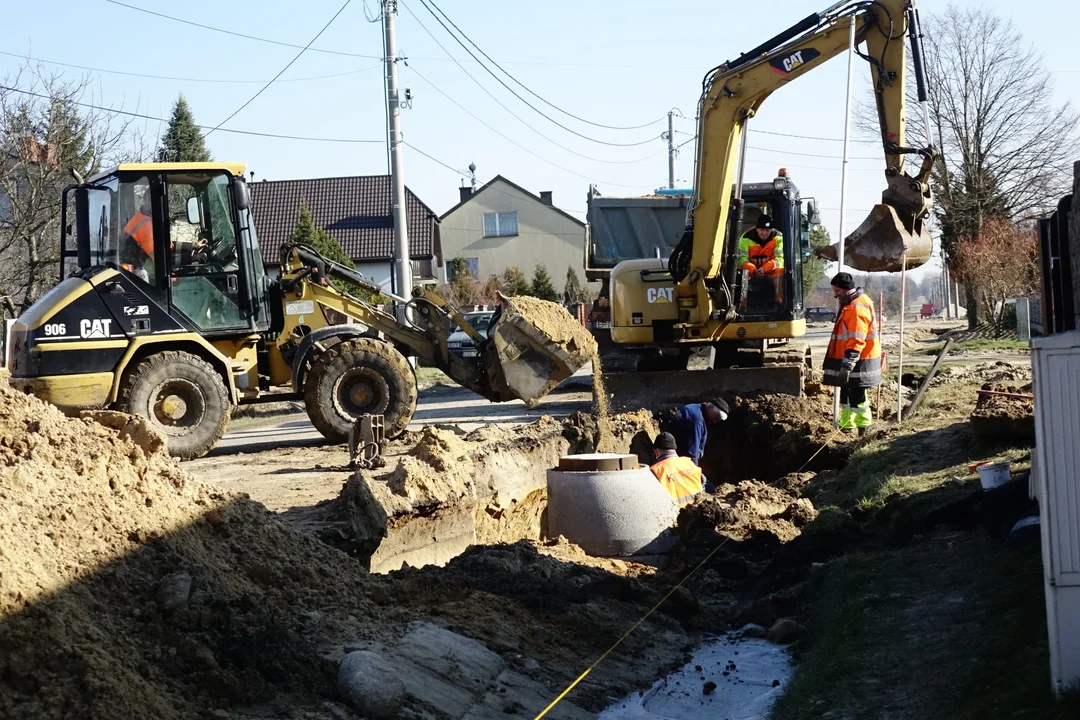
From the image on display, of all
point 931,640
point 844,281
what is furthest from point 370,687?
point 844,281

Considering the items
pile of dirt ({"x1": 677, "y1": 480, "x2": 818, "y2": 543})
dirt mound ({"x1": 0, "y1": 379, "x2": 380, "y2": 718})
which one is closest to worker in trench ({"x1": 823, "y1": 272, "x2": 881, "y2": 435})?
pile of dirt ({"x1": 677, "y1": 480, "x2": 818, "y2": 543})

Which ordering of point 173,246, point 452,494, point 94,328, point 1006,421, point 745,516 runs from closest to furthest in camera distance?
point 452,494
point 1006,421
point 745,516
point 94,328
point 173,246

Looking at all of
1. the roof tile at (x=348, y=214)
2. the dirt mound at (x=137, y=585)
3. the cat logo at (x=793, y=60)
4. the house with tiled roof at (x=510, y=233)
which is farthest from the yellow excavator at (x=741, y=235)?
the house with tiled roof at (x=510, y=233)

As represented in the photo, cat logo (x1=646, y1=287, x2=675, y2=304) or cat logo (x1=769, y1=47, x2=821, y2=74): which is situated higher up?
cat logo (x1=769, y1=47, x2=821, y2=74)

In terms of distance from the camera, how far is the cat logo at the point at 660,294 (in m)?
16.0

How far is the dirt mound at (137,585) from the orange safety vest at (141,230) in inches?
238

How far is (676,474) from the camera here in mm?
11906

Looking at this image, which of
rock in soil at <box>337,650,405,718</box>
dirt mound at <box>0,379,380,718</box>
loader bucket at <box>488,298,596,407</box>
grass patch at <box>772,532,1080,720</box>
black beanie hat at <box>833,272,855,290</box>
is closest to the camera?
dirt mound at <box>0,379,380,718</box>

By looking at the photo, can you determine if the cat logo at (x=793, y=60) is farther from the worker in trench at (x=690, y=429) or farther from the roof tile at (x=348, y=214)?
the roof tile at (x=348, y=214)

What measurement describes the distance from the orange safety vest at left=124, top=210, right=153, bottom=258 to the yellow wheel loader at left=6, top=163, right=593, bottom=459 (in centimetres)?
1

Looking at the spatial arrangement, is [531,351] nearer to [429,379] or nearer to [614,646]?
[614,646]

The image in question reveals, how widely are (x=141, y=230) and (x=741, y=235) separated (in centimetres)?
722

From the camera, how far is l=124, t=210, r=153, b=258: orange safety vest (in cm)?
1288

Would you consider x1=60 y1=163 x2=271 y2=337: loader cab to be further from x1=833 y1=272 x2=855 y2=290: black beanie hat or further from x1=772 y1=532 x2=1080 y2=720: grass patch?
x1=772 y1=532 x2=1080 y2=720: grass patch
